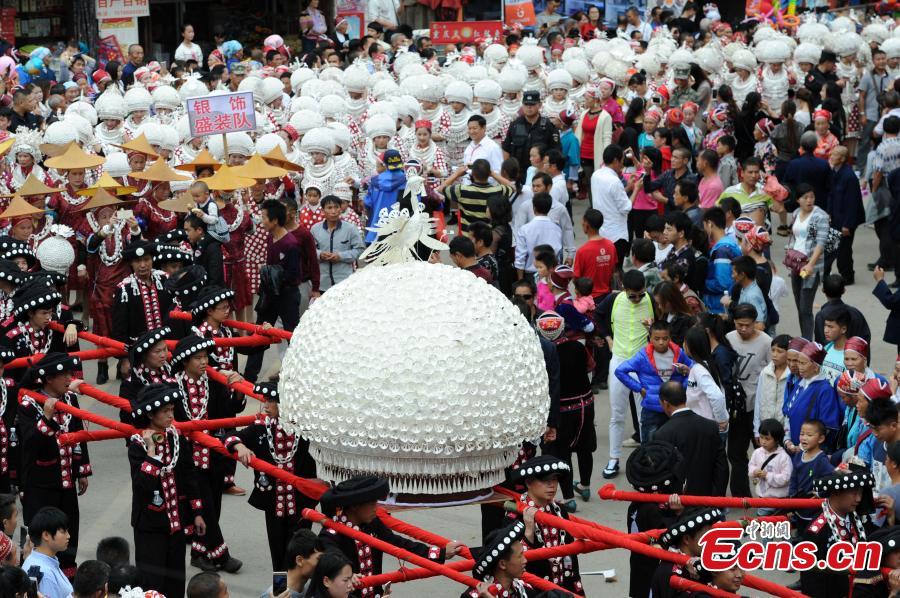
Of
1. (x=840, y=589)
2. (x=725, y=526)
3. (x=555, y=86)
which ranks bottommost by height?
(x=840, y=589)

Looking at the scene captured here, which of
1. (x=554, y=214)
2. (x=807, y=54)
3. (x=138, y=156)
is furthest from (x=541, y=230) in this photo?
(x=807, y=54)

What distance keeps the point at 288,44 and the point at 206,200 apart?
49.5 feet

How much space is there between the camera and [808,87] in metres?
18.6

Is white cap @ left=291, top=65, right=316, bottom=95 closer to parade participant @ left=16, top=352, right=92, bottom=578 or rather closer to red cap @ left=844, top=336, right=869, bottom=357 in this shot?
parade participant @ left=16, top=352, right=92, bottom=578

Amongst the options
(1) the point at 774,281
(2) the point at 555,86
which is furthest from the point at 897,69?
(1) the point at 774,281

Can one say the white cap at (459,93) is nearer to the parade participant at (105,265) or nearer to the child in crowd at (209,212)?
the child in crowd at (209,212)

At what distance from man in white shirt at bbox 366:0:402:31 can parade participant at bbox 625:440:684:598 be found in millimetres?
20899

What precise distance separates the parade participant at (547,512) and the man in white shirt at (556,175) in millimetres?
6278

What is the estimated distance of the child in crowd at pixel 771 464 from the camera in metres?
8.50

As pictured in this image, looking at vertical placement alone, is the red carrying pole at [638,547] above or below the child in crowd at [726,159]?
below

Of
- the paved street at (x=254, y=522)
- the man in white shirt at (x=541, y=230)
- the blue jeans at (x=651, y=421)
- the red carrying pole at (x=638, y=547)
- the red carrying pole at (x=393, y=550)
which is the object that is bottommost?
the paved street at (x=254, y=522)

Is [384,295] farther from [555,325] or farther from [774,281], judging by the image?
[774,281]

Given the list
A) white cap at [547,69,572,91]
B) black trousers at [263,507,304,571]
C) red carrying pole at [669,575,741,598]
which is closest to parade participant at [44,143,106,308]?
black trousers at [263,507,304,571]

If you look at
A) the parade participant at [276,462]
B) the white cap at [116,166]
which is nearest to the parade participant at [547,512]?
the parade participant at [276,462]
